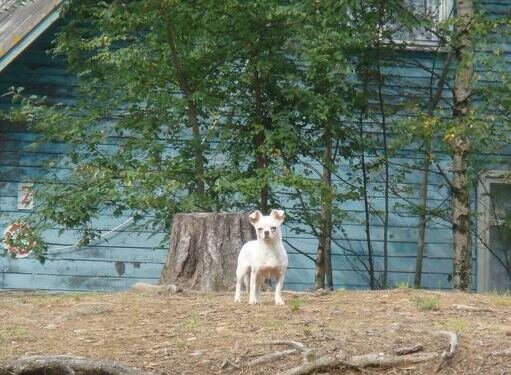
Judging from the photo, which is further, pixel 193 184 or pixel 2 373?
pixel 193 184

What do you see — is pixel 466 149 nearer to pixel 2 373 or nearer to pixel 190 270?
pixel 190 270

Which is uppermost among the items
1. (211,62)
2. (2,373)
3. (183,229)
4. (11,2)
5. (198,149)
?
(11,2)

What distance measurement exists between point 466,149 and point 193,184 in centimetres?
327

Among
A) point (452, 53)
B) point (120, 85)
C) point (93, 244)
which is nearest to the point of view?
point (120, 85)

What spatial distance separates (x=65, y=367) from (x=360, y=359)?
1945mm

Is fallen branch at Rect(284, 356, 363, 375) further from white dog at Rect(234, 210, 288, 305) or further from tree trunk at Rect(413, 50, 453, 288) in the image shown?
tree trunk at Rect(413, 50, 453, 288)

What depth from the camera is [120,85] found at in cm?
1596

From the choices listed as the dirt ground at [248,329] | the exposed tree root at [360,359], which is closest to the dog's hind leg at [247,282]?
the dirt ground at [248,329]

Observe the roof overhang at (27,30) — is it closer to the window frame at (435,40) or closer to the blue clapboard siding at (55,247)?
the blue clapboard siding at (55,247)

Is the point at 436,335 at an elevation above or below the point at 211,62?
below

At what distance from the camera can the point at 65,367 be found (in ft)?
29.9

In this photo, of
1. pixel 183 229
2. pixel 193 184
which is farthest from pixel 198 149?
pixel 183 229

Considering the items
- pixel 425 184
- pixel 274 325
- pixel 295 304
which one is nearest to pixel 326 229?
pixel 425 184

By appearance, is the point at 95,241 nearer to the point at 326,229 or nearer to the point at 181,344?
the point at 326,229
